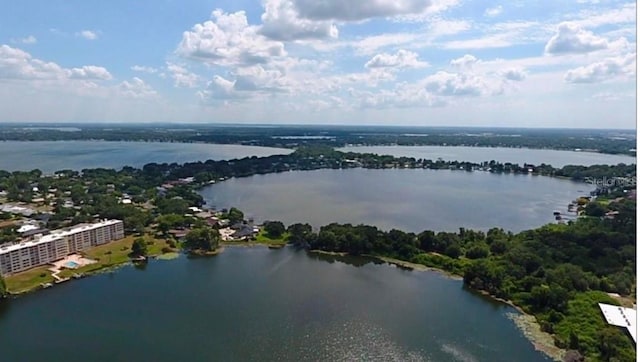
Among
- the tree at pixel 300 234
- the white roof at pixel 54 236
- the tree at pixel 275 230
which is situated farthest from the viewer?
the tree at pixel 275 230

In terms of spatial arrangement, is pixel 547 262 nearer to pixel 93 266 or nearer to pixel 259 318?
pixel 259 318

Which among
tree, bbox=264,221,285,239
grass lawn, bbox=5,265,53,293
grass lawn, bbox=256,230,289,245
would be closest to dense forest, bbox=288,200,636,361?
grass lawn, bbox=256,230,289,245

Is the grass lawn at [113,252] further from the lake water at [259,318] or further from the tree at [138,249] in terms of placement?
the lake water at [259,318]

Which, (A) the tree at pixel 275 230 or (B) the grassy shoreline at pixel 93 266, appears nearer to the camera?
(B) the grassy shoreline at pixel 93 266

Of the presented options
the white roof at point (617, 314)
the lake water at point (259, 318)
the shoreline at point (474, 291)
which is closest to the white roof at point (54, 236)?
the shoreline at point (474, 291)

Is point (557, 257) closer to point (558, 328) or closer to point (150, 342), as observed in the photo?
point (558, 328)

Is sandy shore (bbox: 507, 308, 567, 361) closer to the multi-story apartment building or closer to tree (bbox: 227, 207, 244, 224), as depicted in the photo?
tree (bbox: 227, 207, 244, 224)

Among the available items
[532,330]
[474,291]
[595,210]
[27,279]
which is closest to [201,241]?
[27,279]
